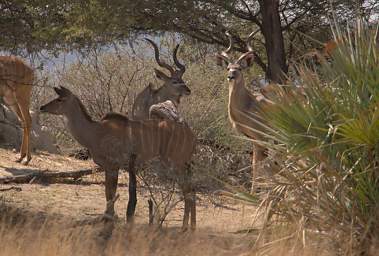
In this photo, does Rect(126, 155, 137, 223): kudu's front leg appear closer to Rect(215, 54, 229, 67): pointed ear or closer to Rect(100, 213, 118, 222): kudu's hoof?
Rect(100, 213, 118, 222): kudu's hoof

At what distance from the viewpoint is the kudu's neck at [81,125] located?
9594mm

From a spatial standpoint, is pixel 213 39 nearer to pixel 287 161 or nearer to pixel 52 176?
pixel 52 176

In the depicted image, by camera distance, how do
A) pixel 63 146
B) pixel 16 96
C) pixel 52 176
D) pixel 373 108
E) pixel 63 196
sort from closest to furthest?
1. pixel 373 108
2. pixel 63 196
3. pixel 52 176
4. pixel 16 96
5. pixel 63 146

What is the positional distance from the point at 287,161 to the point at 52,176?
19.7ft

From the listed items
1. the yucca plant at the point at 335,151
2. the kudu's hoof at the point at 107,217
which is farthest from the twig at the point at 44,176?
the yucca plant at the point at 335,151

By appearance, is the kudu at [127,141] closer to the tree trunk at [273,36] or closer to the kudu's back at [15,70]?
the kudu's back at [15,70]

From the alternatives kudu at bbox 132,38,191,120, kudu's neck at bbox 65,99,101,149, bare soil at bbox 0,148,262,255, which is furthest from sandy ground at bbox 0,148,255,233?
kudu at bbox 132,38,191,120

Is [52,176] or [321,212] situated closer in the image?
[321,212]

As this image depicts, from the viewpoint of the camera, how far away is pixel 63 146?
17.2 metres

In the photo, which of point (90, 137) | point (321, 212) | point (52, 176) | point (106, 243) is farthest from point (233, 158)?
point (321, 212)

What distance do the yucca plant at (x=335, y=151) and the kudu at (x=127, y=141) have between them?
274 centimetres

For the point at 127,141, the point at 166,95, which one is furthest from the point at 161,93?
the point at 127,141

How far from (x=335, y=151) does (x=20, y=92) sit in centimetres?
849

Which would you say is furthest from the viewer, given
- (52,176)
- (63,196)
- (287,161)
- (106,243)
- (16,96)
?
(16,96)
